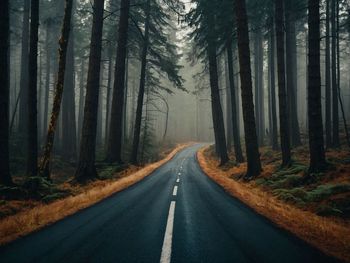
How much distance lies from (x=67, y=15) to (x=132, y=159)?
13792 mm

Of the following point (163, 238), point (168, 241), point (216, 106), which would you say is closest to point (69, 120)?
point (216, 106)

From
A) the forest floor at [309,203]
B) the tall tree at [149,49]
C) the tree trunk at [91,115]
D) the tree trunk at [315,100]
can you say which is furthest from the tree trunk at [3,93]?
the tall tree at [149,49]

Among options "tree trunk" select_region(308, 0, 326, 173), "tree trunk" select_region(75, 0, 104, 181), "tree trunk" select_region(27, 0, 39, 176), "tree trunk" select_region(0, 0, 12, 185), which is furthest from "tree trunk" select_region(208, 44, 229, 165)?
"tree trunk" select_region(0, 0, 12, 185)

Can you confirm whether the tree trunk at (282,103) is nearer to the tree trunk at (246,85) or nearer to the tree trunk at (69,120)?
the tree trunk at (246,85)

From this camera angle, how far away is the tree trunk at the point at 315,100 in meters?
11.4

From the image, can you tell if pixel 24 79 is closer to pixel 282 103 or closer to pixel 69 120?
pixel 69 120

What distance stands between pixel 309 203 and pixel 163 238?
525 cm

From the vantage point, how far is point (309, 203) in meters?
8.99

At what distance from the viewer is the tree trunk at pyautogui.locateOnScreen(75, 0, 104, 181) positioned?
14808mm

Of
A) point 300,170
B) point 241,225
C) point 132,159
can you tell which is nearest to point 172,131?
point 132,159

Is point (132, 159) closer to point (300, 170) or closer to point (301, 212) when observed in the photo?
point (300, 170)

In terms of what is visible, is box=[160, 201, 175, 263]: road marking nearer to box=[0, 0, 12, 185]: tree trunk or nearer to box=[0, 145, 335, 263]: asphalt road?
box=[0, 145, 335, 263]: asphalt road

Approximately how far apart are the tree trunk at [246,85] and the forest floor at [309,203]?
2.85 ft

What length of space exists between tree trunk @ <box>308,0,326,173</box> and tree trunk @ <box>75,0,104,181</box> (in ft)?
32.7
